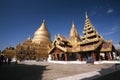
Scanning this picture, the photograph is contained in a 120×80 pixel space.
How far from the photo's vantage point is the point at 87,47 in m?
22.6

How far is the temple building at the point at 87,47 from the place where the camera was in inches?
859

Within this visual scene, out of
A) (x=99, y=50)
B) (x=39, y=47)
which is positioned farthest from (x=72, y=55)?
(x=39, y=47)

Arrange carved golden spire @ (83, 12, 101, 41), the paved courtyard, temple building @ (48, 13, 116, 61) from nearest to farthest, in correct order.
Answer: the paved courtyard < temple building @ (48, 13, 116, 61) < carved golden spire @ (83, 12, 101, 41)

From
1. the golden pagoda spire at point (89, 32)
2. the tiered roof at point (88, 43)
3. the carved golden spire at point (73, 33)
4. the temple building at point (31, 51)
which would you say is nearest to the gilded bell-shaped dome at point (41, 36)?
the temple building at point (31, 51)

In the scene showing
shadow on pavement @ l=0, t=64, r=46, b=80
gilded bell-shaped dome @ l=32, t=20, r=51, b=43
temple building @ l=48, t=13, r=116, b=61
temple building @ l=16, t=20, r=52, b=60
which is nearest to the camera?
shadow on pavement @ l=0, t=64, r=46, b=80

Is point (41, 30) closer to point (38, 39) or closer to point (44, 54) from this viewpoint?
point (38, 39)

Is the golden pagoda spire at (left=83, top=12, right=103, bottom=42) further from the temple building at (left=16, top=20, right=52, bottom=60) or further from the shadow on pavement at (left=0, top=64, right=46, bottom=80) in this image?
the shadow on pavement at (left=0, top=64, right=46, bottom=80)

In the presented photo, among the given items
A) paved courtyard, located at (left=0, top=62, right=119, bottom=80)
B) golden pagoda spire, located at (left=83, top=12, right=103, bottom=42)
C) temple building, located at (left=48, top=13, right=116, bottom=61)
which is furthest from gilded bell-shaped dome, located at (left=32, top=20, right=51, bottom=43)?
paved courtyard, located at (left=0, top=62, right=119, bottom=80)

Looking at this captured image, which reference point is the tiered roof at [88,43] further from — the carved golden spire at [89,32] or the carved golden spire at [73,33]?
the carved golden spire at [73,33]

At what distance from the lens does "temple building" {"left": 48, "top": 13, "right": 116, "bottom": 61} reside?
21828 millimetres

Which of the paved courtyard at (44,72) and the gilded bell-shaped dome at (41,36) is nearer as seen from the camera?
the paved courtyard at (44,72)

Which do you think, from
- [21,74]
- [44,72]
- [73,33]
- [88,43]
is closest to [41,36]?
[73,33]

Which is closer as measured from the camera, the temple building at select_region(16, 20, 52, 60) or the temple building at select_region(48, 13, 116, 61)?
the temple building at select_region(48, 13, 116, 61)

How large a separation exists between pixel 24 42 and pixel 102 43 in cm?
2928
